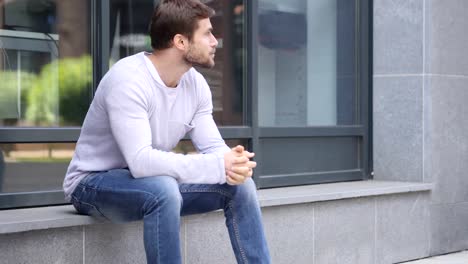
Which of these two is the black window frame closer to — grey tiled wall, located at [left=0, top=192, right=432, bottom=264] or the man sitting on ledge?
grey tiled wall, located at [left=0, top=192, right=432, bottom=264]

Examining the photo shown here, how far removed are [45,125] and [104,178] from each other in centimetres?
108

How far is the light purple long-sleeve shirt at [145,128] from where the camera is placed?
383 centimetres

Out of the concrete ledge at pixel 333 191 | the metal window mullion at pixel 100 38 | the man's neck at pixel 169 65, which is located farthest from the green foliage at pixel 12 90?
the concrete ledge at pixel 333 191

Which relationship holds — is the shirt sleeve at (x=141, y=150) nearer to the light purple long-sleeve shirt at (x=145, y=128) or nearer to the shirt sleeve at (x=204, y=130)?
the light purple long-sleeve shirt at (x=145, y=128)

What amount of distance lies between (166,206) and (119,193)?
303 millimetres

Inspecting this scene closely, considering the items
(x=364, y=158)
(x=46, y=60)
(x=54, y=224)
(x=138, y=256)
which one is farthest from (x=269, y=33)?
(x=54, y=224)

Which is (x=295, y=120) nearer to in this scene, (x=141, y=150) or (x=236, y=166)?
(x=236, y=166)

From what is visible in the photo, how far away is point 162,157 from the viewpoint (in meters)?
3.81

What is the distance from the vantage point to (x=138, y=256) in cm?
464

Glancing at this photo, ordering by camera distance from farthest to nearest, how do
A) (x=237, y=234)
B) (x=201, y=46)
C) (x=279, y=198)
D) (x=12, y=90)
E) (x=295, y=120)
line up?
(x=295, y=120) → (x=279, y=198) → (x=12, y=90) → (x=201, y=46) → (x=237, y=234)

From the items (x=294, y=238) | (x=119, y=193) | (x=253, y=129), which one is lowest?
(x=294, y=238)

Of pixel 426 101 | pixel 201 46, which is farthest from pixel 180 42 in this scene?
pixel 426 101

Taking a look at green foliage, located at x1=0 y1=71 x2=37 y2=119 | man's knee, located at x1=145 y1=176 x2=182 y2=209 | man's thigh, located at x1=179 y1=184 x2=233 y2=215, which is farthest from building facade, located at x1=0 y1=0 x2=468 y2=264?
man's knee, located at x1=145 y1=176 x2=182 y2=209

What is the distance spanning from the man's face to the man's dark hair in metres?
0.03
